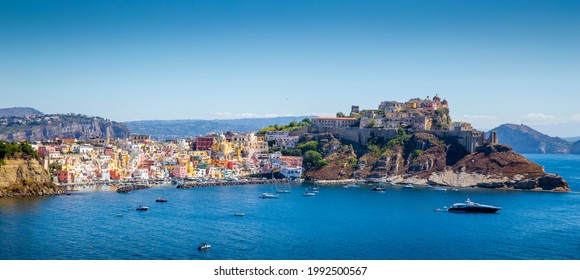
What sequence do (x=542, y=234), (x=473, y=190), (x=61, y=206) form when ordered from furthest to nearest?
(x=473, y=190), (x=61, y=206), (x=542, y=234)

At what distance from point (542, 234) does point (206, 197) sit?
15771mm

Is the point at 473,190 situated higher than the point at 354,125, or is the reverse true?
the point at 354,125

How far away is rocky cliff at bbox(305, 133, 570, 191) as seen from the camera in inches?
1478

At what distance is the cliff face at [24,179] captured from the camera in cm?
2998

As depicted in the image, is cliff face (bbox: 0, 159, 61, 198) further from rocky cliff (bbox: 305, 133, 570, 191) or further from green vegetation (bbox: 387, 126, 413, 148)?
green vegetation (bbox: 387, 126, 413, 148)

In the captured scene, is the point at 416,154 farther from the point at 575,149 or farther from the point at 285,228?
the point at 575,149

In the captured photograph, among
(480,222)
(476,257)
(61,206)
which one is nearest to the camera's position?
(476,257)

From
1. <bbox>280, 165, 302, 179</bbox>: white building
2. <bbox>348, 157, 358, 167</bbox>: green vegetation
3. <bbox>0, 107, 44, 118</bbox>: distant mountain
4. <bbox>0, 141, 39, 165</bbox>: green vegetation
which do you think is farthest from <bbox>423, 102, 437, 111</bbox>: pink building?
<bbox>0, 107, 44, 118</bbox>: distant mountain

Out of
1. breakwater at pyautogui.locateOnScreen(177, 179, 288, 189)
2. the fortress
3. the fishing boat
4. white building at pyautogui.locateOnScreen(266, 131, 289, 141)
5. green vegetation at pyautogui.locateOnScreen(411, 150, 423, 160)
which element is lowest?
breakwater at pyautogui.locateOnScreen(177, 179, 288, 189)

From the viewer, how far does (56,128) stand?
9019cm

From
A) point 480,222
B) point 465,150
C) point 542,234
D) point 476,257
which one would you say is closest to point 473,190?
point 465,150

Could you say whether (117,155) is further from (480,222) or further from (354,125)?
(480,222)

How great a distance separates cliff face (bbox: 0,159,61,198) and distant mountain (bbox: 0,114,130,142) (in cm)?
4965

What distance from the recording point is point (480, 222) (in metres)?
24.6
